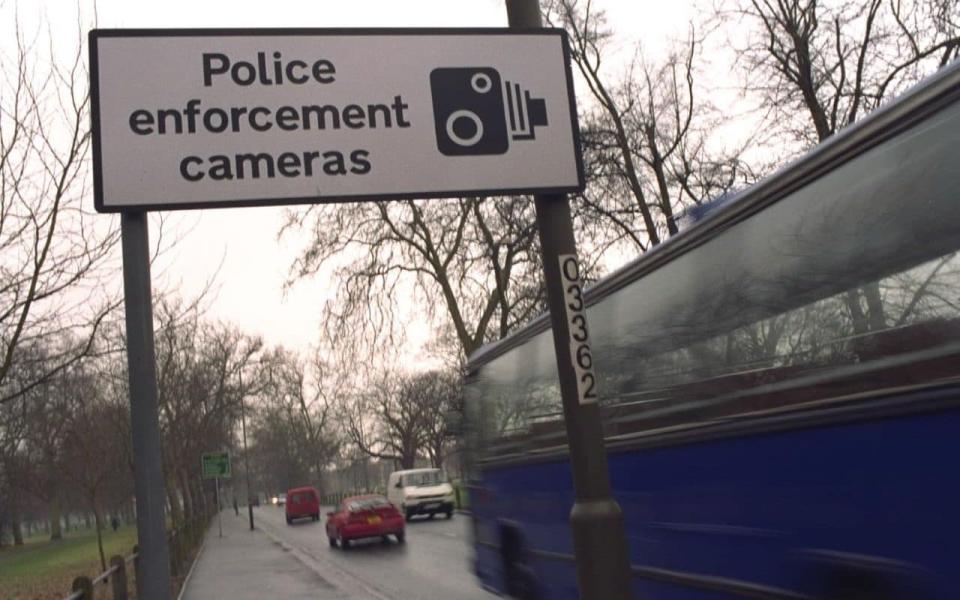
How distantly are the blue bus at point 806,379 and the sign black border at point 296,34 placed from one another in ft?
4.59

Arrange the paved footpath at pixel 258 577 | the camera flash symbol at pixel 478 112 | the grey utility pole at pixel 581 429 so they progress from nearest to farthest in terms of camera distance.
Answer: the grey utility pole at pixel 581 429, the camera flash symbol at pixel 478 112, the paved footpath at pixel 258 577

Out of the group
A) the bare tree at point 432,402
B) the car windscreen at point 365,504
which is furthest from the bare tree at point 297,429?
the car windscreen at point 365,504

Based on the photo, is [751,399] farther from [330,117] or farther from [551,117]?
[330,117]

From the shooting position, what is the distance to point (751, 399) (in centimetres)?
517

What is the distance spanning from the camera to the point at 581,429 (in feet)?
11.7

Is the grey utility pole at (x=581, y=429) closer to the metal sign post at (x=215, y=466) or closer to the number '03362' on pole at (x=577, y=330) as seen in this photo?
the number '03362' on pole at (x=577, y=330)

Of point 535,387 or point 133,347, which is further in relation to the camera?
point 535,387

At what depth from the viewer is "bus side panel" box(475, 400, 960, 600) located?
3.87 meters

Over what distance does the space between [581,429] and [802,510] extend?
5.64 ft

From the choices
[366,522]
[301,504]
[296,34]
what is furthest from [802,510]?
[301,504]

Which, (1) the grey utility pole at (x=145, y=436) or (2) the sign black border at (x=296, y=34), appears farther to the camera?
(2) the sign black border at (x=296, y=34)

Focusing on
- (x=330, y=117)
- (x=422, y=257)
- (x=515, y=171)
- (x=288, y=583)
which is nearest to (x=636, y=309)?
(x=515, y=171)

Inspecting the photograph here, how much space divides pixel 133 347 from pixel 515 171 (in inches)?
61.7

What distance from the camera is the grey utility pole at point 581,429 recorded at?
347 cm
